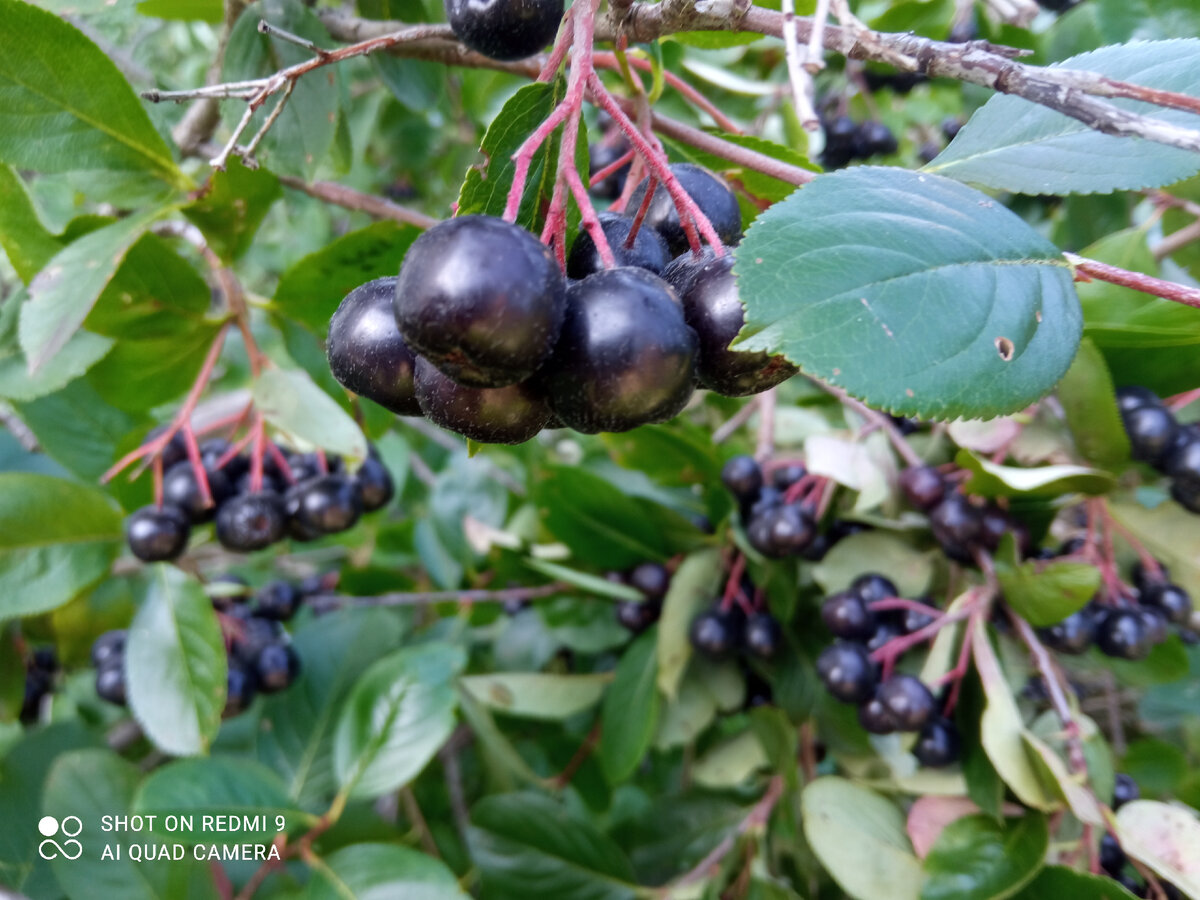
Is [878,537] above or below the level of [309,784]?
above

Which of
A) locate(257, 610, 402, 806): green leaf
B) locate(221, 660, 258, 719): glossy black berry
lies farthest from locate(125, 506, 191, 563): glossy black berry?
locate(257, 610, 402, 806): green leaf

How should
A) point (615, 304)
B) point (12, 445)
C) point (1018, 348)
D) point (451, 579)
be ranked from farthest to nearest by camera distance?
point (451, 579) → point (12, 445) → point (1018, 348) → point (615, 304)

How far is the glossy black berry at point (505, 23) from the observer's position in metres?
0.88

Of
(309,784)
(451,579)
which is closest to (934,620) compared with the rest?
(451,579)

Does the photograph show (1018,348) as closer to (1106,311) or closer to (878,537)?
(1106,311)

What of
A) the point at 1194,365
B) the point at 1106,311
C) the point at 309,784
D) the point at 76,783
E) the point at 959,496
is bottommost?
the point at 309,784

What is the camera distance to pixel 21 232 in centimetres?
135

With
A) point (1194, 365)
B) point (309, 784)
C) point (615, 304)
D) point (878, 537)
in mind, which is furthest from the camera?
point (309, 784)

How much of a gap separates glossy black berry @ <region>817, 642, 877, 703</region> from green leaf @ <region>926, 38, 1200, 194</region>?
0.96 meters

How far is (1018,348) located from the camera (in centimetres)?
81

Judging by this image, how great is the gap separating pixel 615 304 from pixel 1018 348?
17.6 inches

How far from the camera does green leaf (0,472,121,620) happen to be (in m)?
1.54

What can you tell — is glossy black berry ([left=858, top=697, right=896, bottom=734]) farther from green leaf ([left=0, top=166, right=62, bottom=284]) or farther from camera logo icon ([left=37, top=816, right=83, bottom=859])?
green leaf ([left=0, top=166, right=62, bottom=284])

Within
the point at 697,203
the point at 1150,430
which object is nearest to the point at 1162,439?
the point at 1150,430
